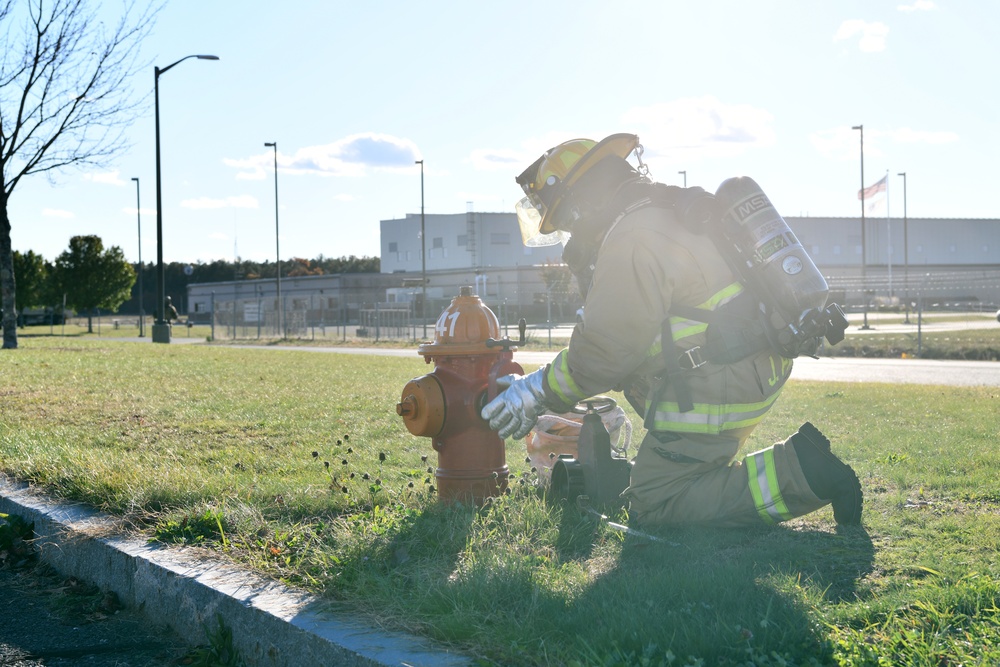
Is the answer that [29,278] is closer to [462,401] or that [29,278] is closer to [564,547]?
[462,401]

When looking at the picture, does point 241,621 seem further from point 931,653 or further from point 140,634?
point 931,653

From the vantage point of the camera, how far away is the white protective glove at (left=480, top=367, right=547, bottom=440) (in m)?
3.75

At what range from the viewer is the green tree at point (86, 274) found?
52.3 metres

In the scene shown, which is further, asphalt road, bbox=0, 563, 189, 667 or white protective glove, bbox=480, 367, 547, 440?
white protective glove, bbox=480, 367, 547, 440

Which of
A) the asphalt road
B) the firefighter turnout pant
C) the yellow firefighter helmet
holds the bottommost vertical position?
the asphalt road

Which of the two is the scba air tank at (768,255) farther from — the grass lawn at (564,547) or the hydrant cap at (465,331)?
the hydrant cap at (465,331)

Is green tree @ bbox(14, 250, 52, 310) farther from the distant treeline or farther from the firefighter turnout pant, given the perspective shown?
the firefighter turnout pant

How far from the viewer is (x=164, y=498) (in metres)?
4.37

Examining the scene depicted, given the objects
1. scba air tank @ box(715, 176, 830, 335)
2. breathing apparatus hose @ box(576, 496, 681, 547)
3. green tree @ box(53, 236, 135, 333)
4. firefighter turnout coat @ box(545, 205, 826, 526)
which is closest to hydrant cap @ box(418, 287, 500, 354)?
firefighter turnout coat @ box(545, 205, 826, 526)

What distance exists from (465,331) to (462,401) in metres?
0.32

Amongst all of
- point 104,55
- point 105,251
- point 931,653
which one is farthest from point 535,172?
point 105,251

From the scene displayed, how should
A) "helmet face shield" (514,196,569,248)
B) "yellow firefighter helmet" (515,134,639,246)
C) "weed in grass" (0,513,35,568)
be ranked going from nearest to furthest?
"yellow firefighter helmet" (515,134,639,246), "weed in grass" (0,513,35,568), "helmet face shield" (514,196,569,248)

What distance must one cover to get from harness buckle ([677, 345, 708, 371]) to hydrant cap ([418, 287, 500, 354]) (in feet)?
3.18

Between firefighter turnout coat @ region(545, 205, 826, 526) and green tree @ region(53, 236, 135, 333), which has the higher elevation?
green tree @ region(53, 236, 135, 333)
